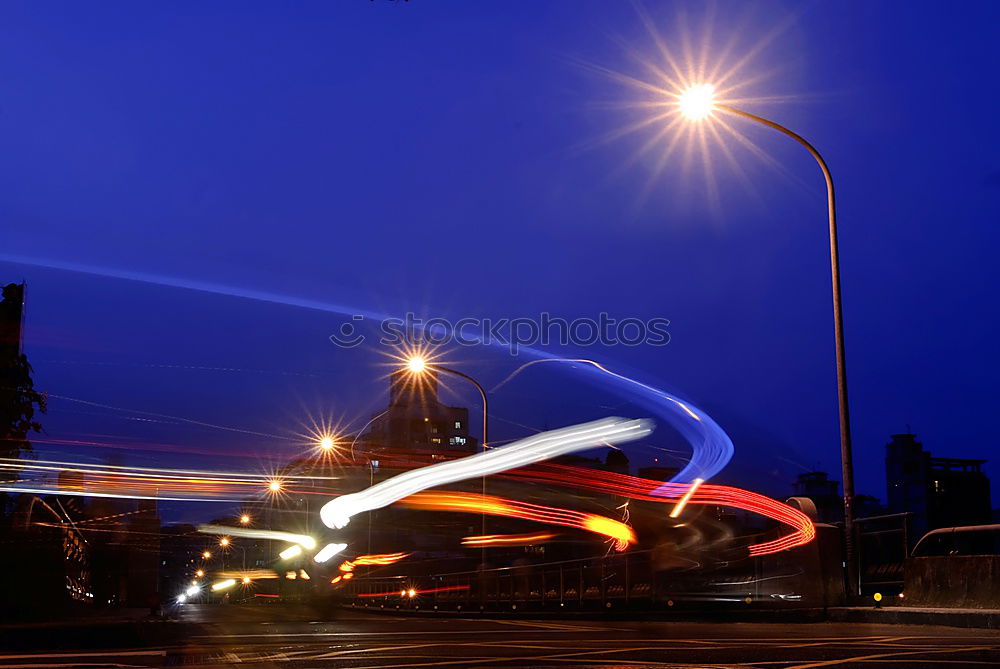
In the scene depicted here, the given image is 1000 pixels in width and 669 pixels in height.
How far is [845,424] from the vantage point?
709 inches

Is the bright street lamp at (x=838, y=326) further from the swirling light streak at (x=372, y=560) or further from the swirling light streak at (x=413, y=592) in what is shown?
the swirling light streak at (x=372, y=560)

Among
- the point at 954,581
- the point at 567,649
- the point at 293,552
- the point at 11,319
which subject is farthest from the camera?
the point at 293,552

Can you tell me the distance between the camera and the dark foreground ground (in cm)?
913

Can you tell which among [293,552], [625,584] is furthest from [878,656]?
[293,552]

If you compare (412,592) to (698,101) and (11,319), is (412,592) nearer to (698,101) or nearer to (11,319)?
(11,319)

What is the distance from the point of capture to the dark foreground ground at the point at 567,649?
913 cm

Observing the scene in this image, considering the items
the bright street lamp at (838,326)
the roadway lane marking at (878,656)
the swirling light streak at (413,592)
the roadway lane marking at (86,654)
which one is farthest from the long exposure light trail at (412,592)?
the roadway lane marking at (878,656)

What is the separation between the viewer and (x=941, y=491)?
72.8 meters

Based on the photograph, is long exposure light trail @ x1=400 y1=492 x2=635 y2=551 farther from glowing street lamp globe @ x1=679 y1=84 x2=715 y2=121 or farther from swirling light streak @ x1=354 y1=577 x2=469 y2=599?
glowing street lamp globe @ x1=679 y1=84 x2=715 y2=121

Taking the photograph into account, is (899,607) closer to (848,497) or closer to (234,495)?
(848,497)

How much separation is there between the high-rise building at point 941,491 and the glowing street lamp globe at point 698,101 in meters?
57.0

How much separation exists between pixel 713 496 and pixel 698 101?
9.74 m

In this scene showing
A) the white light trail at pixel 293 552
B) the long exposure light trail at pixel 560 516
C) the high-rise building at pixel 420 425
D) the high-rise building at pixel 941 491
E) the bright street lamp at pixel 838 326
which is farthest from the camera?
the high-rise building at pixel 420 425

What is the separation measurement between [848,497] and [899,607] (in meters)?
2.61
